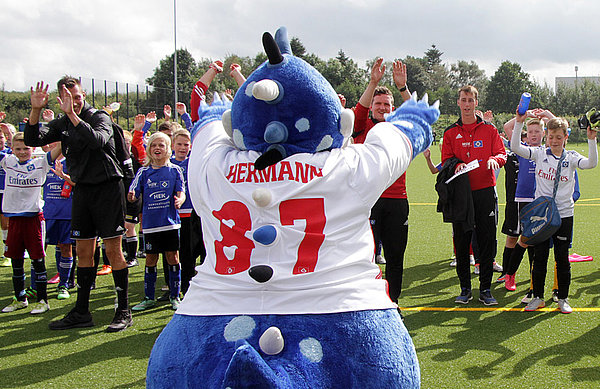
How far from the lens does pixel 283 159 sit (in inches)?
90.3

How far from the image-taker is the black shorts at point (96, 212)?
493 cm

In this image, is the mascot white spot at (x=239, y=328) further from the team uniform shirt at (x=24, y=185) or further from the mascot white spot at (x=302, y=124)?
the team uniform shirt at (x=24, y=185)

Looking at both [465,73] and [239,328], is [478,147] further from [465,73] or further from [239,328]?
[465,73]

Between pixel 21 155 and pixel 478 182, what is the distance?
504 cm

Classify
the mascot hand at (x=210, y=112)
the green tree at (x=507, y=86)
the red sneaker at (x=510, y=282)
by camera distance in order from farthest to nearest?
the green tree at (x=507, y=86) → the red sneaker at (x=510, y=282) → the mascot hand at (x=210, y=112)

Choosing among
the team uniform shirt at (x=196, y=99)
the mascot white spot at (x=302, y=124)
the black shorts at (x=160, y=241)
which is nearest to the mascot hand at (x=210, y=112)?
the team uniform shirt at (x=196, y=99)

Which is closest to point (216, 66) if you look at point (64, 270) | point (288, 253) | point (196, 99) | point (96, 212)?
point (196, 99)

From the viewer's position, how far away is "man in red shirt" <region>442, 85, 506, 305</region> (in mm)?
5602

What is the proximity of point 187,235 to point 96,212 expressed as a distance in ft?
3.89

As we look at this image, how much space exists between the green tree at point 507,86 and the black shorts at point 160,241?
79903 mm

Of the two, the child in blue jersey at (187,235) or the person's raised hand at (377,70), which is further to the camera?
the child in blue jersey at (187,235)

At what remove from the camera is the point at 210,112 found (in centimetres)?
288

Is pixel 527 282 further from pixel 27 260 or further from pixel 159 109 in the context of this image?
pixel 159 109

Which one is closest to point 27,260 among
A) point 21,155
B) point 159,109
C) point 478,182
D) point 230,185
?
point 21,155
